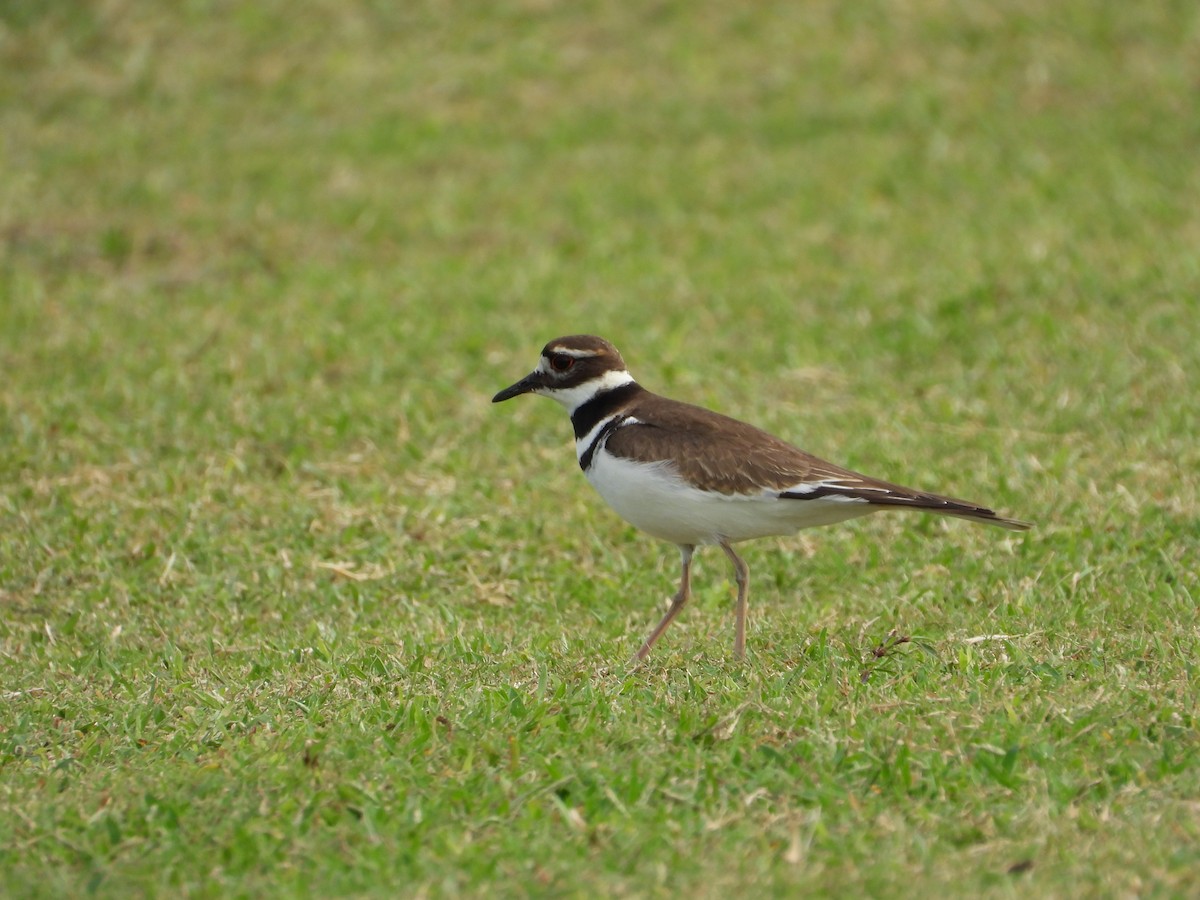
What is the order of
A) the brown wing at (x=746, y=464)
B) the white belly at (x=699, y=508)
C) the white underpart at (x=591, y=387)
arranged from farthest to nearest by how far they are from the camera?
the white underpart at (x=591, y=387) → the white belly at (x=699, y=508) → the brown wing at (x=746, y=464)

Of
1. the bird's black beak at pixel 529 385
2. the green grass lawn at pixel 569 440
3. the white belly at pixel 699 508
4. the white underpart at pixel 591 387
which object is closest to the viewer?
the green grass lawn at pixel 569 440

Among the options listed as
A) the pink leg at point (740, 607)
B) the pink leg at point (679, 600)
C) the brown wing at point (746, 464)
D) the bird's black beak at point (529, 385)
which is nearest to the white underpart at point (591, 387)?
the bird's black beak at point (529, 385)

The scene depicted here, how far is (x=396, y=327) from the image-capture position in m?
10.3

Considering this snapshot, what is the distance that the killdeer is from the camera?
19.9 ft

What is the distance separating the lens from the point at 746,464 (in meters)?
6.18

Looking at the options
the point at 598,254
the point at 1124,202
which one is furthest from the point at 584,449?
the point at 1124,202

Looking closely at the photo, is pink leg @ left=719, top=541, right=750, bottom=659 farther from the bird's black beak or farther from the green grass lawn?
the bird's black beak

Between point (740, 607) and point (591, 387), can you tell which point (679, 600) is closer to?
point (740, 607)

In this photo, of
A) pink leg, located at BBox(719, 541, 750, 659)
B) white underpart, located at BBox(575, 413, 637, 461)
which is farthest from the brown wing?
pink leg, located at BBox(719, 541, 750, 659)

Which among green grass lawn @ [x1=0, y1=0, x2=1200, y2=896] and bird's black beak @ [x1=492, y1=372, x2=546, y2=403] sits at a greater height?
bird's black beak @ [x1=492, y1=372, x2=546, y2=403]

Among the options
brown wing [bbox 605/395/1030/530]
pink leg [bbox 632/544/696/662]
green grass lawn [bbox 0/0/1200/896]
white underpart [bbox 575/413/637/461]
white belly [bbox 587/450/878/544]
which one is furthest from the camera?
white underpart [bbox 575/413/637/461]

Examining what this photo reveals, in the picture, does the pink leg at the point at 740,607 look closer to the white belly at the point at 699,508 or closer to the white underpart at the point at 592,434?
the white belly at the point at 699,508

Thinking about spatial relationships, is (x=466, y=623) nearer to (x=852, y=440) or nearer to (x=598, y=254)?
(x=852, y=440)

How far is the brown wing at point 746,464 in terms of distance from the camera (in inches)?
235
